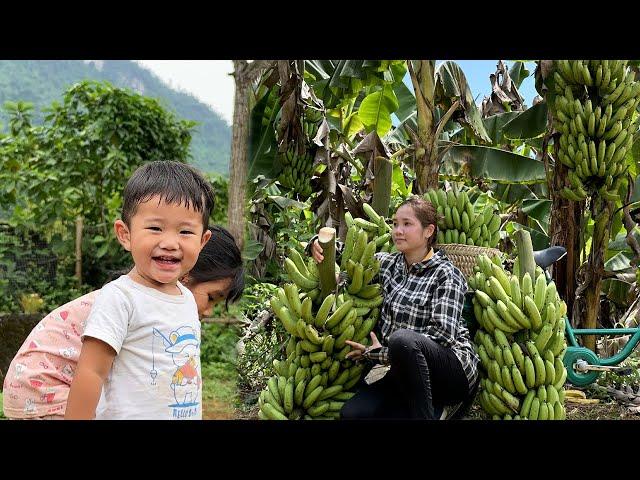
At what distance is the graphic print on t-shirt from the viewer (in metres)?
1.16

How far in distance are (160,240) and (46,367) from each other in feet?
1.04

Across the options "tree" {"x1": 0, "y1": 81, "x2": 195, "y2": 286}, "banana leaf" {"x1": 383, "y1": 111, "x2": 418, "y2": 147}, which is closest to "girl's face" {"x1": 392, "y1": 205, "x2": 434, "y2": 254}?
"banana leaf" {"x1": 383, "y1": 111, "x2": 418, "y2": 147}

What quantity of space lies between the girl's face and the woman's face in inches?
38.3

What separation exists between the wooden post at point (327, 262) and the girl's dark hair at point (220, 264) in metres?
0.48

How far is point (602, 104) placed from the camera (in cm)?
363

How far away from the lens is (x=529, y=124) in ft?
13.5

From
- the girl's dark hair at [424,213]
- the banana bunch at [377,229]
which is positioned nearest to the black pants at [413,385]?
the girl's dark hair at [424,213]

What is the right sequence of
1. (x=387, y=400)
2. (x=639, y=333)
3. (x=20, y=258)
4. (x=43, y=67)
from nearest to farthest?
1. (x=387, y=400)
2. (x=639, y=333)
3. (x=20, y=258)
4. (x=43, y=67)

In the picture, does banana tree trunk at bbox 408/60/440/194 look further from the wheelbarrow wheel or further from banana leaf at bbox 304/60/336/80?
the wheelbarrow wheel

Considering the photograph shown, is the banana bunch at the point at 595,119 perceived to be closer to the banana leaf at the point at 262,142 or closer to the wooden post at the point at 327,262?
the banana leaf at the point at 262,142

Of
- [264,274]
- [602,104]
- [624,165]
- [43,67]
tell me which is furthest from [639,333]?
[43,67]

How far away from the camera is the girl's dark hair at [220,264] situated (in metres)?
1.56
